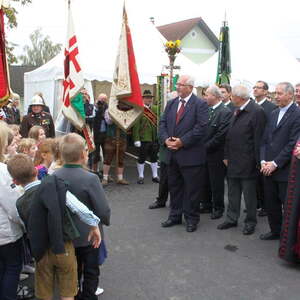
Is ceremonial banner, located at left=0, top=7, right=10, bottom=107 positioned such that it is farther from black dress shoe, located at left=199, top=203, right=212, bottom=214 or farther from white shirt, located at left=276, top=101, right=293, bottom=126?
black dress shoe, located at left=199, top=203, right=212, bottom=214

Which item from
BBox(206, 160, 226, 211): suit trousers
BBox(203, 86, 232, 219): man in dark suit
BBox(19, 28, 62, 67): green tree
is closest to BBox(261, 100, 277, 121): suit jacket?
BBox(203, 86, 232, 219): man in dark suit

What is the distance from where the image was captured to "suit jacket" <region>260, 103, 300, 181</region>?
4449 millimetres

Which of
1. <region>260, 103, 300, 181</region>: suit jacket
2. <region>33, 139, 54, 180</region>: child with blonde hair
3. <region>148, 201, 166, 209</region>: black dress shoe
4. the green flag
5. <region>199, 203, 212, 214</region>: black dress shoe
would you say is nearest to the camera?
<region>33, 139, 54, 180</region>: child with blonde hair

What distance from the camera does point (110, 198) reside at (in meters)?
7.02

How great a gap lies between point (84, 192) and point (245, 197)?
2.77 m

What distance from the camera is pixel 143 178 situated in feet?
27.6

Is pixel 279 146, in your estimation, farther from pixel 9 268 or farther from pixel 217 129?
pixel 9 268

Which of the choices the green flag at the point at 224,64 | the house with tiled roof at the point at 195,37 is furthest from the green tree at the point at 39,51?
the green flag at the point at 224,64

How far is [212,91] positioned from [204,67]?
7.41 m

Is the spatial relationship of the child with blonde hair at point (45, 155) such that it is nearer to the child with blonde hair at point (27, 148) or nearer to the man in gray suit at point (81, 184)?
the child with blonde hair at point (27, 148)

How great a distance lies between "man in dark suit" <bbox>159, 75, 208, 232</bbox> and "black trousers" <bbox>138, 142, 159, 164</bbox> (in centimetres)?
285

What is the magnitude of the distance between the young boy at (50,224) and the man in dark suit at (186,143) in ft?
7.83

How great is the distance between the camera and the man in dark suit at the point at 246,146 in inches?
196

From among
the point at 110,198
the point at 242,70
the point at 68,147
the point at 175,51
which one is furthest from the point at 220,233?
the point at 242,70
